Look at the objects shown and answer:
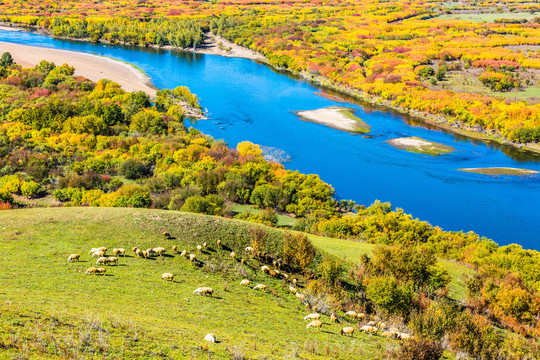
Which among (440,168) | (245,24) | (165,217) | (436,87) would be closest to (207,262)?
(165,217)

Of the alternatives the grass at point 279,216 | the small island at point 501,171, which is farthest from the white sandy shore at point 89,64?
the small island at point 501,171

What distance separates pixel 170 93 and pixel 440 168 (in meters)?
55.1

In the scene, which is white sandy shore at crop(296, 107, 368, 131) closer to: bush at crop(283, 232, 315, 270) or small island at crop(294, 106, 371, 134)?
small island at crop(294, 106, 371, 134)

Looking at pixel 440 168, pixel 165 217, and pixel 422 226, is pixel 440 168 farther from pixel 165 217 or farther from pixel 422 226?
pixel 165 217

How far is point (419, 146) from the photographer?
72.9m

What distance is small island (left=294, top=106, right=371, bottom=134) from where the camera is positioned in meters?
81.0

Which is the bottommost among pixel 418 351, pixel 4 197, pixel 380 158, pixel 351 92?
pixel 4 197

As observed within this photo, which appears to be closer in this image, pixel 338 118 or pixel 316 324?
pixel 316 324

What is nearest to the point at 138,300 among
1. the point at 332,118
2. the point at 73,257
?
the point at 73,257

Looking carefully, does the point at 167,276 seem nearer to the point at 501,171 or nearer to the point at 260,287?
the point at 260,287

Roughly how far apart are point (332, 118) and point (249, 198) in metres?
40.8

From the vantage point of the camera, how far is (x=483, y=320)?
22969 millimetres

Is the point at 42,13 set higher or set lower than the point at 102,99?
higher

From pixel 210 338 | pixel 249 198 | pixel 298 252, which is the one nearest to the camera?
pixel 210 338
